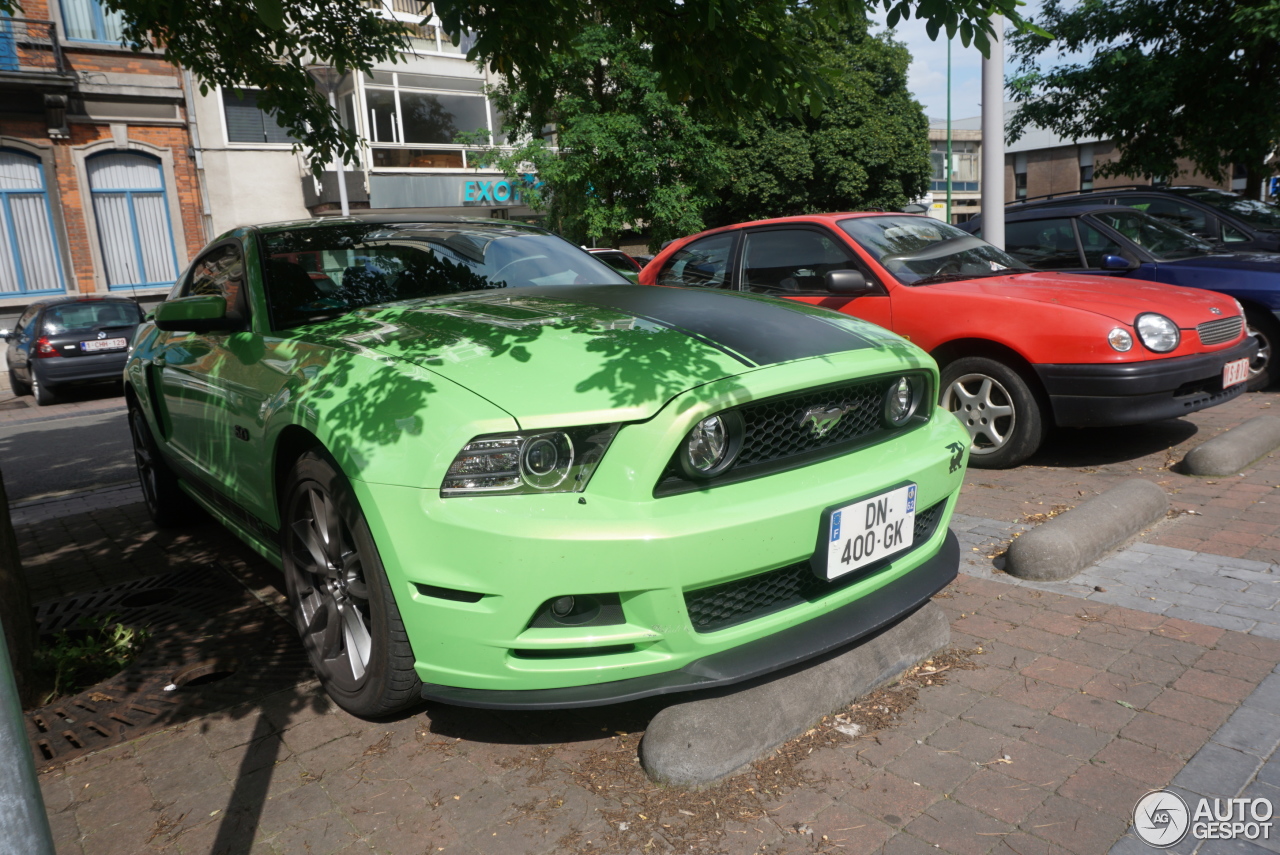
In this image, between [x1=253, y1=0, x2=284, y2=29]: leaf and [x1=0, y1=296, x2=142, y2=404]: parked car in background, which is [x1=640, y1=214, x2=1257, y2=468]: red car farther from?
[x1=0, y1=296, x2=142, y2=404]: parked car in background

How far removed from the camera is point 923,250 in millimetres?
6160

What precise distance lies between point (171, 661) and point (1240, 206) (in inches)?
380

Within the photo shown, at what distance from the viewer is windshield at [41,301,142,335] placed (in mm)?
13961

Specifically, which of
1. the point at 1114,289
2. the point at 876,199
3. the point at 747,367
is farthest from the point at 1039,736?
the point at 876,199

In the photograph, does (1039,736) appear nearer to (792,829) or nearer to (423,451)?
(792,829)

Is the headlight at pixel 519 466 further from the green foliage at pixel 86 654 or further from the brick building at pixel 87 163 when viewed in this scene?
the brick building at pixel 87 163

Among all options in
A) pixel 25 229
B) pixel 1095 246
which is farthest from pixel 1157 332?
pixel 25 229

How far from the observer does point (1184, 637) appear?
327 centimetres

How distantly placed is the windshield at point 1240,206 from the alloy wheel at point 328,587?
29.1 feet

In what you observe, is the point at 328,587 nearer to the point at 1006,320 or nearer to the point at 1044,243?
the point at 1006,320

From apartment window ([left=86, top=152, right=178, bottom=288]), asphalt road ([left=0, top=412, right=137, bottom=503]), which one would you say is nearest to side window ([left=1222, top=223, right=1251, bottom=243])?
asphalt road ([left=0, top=412, right=137, bottom=503])

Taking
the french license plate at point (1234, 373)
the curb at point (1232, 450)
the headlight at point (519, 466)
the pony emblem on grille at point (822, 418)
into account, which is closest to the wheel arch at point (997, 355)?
the curb at point (1232, 450)

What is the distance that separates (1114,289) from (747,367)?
4088mm

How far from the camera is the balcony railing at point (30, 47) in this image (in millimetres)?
19984
